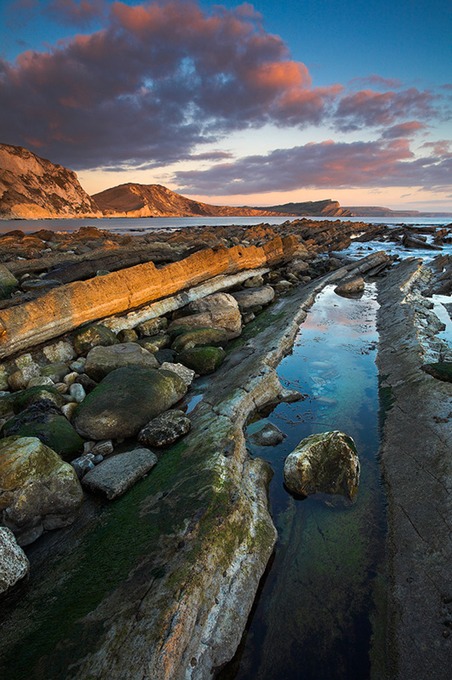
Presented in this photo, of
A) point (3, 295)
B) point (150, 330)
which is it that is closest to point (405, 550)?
point (150, 330)

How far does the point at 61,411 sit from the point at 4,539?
11.6 ft

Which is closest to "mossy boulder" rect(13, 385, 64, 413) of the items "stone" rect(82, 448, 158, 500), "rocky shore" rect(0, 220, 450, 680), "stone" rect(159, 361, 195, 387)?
"rocky shore" rect(0, 220, 450, 680)

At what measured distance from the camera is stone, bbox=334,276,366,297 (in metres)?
19.7

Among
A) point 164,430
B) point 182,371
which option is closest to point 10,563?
point 164,430

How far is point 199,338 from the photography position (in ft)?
38.6

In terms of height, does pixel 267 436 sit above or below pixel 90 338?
below

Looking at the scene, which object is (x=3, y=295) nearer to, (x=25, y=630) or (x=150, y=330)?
(x=150, y=330)

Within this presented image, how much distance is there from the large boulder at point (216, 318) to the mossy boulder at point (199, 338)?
25.3 inches

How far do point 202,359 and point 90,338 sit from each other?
11.7 feet

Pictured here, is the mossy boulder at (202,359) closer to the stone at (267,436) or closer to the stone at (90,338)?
the stone at (90,338)

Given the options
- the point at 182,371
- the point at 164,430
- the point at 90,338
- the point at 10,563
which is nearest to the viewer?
the point at 10,563

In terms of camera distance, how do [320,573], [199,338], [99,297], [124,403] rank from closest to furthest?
[320,573]
[124,403]
[199,338]
[99,297]

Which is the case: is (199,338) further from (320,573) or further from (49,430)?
(320,573)

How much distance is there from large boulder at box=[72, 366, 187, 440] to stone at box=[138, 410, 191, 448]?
0.39 m
